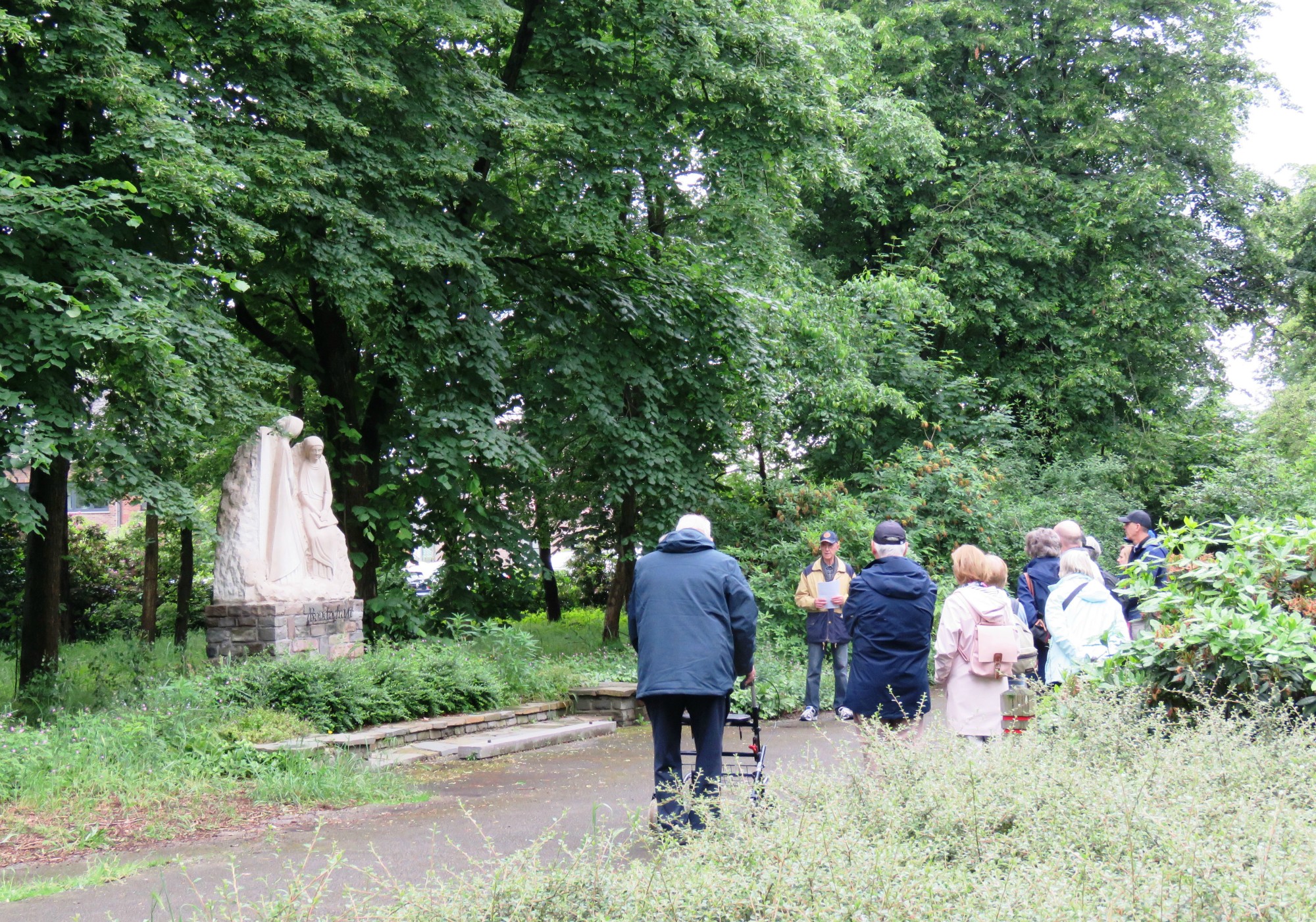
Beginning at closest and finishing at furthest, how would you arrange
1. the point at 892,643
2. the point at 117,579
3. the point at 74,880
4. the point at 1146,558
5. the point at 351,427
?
the point at 74,880
the point at 892,643
the point at 1146,558
the point at 351,427
the point at 117,579

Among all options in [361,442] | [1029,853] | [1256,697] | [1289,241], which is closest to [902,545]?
[1256,697]

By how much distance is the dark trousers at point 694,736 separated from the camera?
5559 mm

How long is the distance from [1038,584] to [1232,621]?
320 cm

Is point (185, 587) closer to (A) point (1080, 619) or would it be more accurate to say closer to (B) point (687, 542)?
(B) point (687, 542)

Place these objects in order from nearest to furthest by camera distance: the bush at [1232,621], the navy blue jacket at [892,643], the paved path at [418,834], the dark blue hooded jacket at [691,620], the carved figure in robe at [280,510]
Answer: the paved path at [418,834] → the dark blue hooded jacket at [691,620] → the bush at [1232,621] → the navy blue jacket at [892,643] → the carved figure in robe at [280,510]

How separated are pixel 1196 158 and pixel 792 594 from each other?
548 inches

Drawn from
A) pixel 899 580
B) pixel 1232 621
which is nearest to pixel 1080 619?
pixel 1232 621

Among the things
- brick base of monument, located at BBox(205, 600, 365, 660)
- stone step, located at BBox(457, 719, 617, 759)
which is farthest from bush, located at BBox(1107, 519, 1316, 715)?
brick base of monument, located at BBox(205, 600, 365, 660)

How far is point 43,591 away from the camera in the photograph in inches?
472

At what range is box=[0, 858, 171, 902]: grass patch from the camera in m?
5.33

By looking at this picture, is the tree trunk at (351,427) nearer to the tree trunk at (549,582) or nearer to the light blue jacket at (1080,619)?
the tree trunk at (549,582)

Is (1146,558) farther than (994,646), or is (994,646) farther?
(1146,558)

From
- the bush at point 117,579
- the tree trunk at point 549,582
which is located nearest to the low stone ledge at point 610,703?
the tree trunk at point 549,582

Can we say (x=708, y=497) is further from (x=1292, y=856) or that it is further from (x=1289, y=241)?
(x=1289, y=241)
